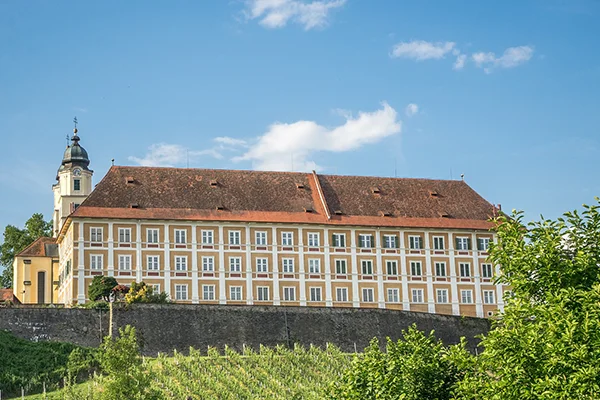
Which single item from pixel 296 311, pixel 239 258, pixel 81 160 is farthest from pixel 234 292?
pixel 81 160

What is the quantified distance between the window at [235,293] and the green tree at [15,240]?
3240 cm

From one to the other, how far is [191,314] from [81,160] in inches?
1438

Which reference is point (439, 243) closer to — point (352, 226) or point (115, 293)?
point (352, 226)

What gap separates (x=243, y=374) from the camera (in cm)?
5684

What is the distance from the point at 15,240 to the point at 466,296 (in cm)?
4411

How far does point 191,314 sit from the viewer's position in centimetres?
6531

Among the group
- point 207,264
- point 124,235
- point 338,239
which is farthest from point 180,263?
point 338,239

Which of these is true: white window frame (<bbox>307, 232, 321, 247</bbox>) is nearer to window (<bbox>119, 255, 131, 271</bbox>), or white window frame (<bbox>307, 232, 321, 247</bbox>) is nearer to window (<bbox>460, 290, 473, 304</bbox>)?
window (<bbox>460, 290, 473, 304</bbox>)

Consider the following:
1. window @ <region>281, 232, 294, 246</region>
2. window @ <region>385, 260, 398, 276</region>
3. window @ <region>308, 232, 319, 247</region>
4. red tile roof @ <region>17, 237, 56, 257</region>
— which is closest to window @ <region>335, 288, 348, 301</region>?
window @ <region>308, 232, 319, 247</region>

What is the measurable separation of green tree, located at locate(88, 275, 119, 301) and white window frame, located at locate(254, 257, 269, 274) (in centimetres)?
1095

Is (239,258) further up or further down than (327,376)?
further up

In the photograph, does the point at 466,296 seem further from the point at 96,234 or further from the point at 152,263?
the point at 96,234

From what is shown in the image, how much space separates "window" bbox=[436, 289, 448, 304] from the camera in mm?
79438

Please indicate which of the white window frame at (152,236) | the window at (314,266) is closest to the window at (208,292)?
the white window frame at (152,236)
